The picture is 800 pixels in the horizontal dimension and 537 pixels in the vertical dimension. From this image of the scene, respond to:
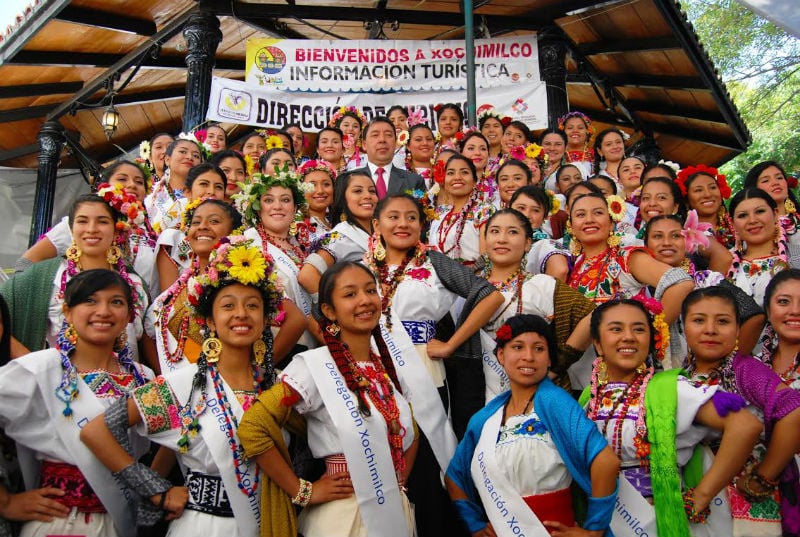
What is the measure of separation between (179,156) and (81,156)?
29.3 ft

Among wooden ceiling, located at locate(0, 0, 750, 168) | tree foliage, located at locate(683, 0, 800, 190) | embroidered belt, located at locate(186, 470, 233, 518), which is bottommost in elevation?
embroidered belt, located at locate(186, 470, 233, 518)

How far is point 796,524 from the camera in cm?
355

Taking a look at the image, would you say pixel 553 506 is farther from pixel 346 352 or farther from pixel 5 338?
pixel 5 338

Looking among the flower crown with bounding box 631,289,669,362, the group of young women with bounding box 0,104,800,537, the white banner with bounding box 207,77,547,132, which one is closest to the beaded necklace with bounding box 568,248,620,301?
the group of young women with bounding box 0,104,800,537

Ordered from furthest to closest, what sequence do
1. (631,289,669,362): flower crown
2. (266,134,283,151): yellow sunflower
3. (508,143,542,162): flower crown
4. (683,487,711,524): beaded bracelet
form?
(266,134,283,151): yellow sunflower → (508,143,542,162): flower crown → (631,289,669,362): flower crown → (683,487,711,524): beaded bracelet

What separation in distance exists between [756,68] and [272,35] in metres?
15.9

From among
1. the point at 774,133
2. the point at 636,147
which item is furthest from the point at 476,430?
the point at 774,133

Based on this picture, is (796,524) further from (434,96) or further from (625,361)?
(434,96)

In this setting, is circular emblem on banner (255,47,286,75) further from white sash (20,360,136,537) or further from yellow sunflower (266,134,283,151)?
white sash (20,360,136,537)

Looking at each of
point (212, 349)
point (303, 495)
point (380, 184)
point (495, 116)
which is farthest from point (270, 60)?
point (303, 495)

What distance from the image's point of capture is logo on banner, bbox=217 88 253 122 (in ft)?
32.4

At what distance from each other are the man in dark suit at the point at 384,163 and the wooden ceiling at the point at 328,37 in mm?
4015

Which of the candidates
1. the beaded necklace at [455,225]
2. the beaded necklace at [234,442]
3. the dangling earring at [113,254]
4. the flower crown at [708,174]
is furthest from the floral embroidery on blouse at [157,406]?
the flower crown at [708,174]

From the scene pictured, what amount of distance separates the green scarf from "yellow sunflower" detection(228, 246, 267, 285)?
2034 mm
